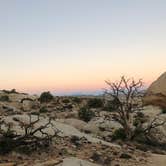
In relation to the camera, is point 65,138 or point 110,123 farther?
point 110,123

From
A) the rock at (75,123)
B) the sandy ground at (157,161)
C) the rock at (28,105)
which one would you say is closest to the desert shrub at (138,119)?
the rock at (75,123)

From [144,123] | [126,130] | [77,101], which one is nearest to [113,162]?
[126,130]

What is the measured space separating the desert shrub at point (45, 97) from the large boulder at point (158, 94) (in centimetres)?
832

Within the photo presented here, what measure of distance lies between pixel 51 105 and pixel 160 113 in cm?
856

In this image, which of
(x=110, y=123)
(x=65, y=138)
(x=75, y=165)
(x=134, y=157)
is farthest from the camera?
(x=110, y=123)

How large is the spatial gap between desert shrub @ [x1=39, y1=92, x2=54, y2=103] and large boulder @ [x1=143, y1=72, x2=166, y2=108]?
8316mm

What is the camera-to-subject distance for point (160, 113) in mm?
33469

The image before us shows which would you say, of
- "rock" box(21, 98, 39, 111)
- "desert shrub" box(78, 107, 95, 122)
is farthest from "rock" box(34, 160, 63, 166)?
"rock" box(21, 98, 39, 111)

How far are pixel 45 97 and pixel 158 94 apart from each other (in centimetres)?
963

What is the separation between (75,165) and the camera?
12867mm

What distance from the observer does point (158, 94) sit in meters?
36.4

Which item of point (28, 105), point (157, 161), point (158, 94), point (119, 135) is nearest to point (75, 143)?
point (157, 161)

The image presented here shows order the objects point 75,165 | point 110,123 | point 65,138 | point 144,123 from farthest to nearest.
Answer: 1. point 144,123
2. point 110,123
3. point 65,138
4. point 75,165

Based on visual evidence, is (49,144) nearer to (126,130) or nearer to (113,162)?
(113,162)
